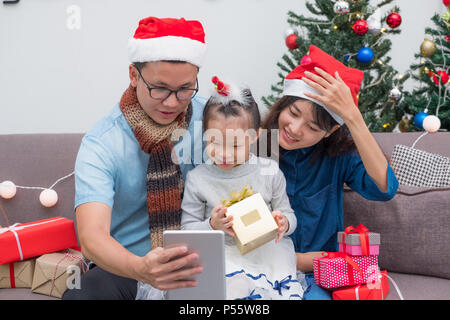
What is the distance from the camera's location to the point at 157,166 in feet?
4.89

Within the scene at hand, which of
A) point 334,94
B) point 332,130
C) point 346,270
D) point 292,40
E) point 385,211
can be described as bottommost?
point 346,270

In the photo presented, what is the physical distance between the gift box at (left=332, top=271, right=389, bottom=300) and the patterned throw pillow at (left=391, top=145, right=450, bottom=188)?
0.51 meters

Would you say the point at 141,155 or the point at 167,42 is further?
the point at 141,155

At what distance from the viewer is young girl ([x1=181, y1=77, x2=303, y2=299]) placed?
1385 millimetres

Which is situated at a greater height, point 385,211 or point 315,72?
point 315,72

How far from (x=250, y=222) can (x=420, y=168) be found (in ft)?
3.02

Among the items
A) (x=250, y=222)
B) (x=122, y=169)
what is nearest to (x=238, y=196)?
(x=250, y=222)

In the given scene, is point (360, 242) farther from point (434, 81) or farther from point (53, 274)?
point (434, 81)

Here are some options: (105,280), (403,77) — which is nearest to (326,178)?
(105,280)

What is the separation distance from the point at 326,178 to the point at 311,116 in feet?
0.94

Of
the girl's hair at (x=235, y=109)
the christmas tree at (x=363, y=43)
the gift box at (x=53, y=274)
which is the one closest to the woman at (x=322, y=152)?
the girl's hair at (x=235, y=109)

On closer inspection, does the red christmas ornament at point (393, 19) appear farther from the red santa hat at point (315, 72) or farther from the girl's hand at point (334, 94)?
the girl's hand at point (334, 94)

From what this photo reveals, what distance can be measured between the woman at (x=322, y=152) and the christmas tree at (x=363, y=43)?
96 cm

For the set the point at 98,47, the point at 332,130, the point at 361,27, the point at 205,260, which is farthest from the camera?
the point at 98,47
